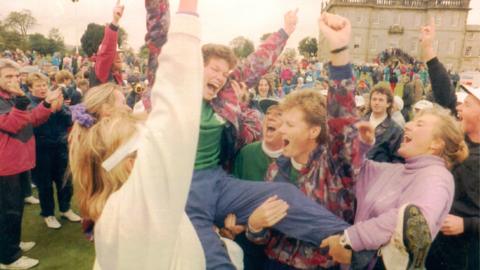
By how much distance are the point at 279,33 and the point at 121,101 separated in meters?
1.23

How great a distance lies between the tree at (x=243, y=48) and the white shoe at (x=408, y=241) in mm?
1027

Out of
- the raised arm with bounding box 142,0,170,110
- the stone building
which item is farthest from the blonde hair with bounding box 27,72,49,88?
the stone building

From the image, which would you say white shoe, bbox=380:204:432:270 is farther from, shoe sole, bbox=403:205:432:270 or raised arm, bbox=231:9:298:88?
raised arm, bbox=231:9:298:88

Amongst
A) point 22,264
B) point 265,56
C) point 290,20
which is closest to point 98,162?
point 265,56

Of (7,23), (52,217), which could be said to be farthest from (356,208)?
(52,217)

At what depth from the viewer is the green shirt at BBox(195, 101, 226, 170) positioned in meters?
1.61

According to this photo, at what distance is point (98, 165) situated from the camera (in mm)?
1258

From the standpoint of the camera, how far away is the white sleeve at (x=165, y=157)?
939 mm

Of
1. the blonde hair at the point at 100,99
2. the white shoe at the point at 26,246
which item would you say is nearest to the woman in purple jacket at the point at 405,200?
the blonde hair at the point at 100,99

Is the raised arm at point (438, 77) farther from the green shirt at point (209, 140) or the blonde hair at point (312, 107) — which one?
the green shirt at point (209, 140)

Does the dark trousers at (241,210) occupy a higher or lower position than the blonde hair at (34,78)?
lower

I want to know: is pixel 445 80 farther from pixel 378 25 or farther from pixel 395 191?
pixel 395 191

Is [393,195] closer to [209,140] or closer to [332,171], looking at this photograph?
[332,171]

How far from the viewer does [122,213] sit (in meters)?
1.01
